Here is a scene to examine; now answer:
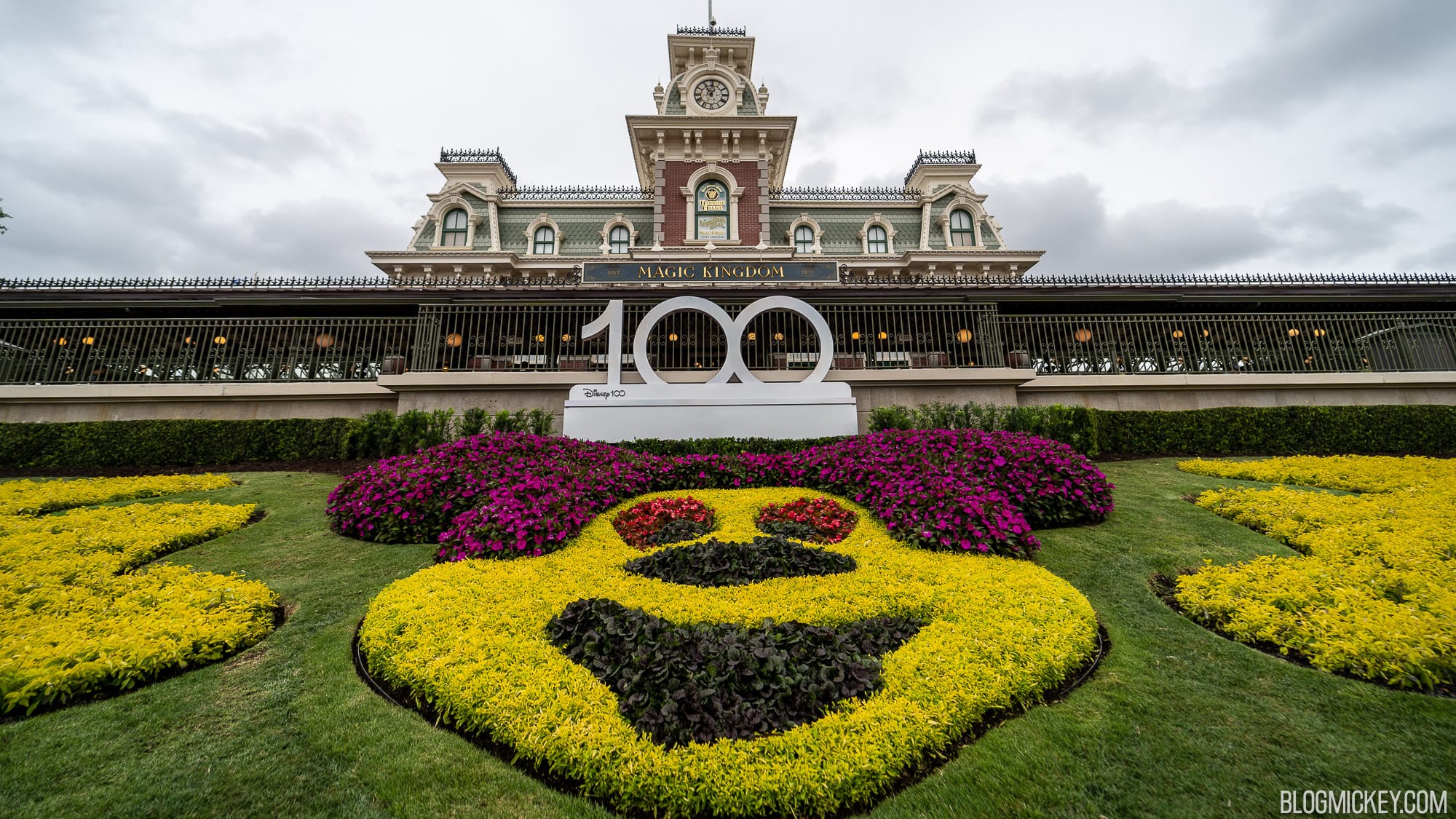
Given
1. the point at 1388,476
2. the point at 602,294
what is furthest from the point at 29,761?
the point at 1388,476

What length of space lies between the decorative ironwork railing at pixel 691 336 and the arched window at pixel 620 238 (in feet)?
43.4

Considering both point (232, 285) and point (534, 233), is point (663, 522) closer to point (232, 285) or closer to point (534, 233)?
point (232, 285)

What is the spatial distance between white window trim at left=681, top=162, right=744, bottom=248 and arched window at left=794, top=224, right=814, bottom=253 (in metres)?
3.55

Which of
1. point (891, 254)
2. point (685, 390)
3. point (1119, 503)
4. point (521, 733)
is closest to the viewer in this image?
point (521, 733)

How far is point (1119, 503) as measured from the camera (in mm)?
7047

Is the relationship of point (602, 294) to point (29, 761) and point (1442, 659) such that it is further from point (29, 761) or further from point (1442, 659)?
point (1442, 659)

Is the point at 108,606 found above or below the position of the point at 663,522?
below

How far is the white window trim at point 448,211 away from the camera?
26.0 m

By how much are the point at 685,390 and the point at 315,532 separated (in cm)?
628

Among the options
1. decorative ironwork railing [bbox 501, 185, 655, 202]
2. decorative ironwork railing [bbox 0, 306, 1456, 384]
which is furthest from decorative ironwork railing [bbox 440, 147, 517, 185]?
decorative ironwork railing [bbox 0, 306, 1456, 384]

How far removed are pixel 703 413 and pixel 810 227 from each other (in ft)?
65.3

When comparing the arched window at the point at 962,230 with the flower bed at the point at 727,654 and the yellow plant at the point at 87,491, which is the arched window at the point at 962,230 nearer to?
the flower bed at the point at 727,654

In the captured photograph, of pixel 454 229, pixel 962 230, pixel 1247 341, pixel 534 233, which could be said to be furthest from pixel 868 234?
pixel 454 229

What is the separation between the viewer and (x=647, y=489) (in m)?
7.88
